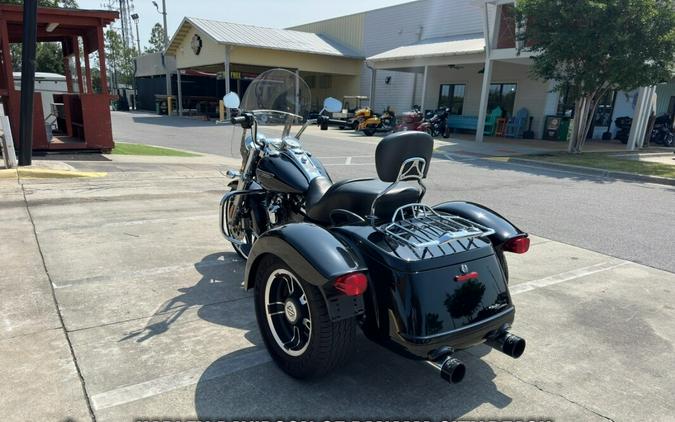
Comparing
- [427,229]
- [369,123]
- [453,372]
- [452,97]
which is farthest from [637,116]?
[453,372]

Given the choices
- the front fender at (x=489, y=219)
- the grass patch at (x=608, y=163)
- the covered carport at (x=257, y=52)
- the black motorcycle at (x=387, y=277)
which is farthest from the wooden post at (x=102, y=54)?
the covered carport at (x=257, y=52)

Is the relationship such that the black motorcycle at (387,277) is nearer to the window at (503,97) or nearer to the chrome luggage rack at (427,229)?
the chrome luggage rack at (427,229)

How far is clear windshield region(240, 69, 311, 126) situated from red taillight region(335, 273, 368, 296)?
2412 mm

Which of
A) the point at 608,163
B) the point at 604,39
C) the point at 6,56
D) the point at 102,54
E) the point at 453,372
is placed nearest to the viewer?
the point at 453,372

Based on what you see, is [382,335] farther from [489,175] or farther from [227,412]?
[489,175]

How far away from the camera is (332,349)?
231 centimetres

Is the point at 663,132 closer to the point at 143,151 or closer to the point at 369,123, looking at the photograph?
the point at 369,123

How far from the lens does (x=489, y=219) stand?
3.04 meters

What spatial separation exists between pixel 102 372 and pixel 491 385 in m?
2.17

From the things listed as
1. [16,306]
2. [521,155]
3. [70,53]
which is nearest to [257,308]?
[16,306]

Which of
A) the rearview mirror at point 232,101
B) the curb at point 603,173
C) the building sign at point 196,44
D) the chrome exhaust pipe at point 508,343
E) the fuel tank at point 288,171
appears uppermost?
the building sign at point 196,44

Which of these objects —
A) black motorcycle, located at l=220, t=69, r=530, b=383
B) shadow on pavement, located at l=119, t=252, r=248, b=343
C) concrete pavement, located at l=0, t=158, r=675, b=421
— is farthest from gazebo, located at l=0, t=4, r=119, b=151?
black motorcycle, located at l=220, t=69, r=530, b=383

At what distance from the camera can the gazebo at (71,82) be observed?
9155 millimetres

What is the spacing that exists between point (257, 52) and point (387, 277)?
27092mm
